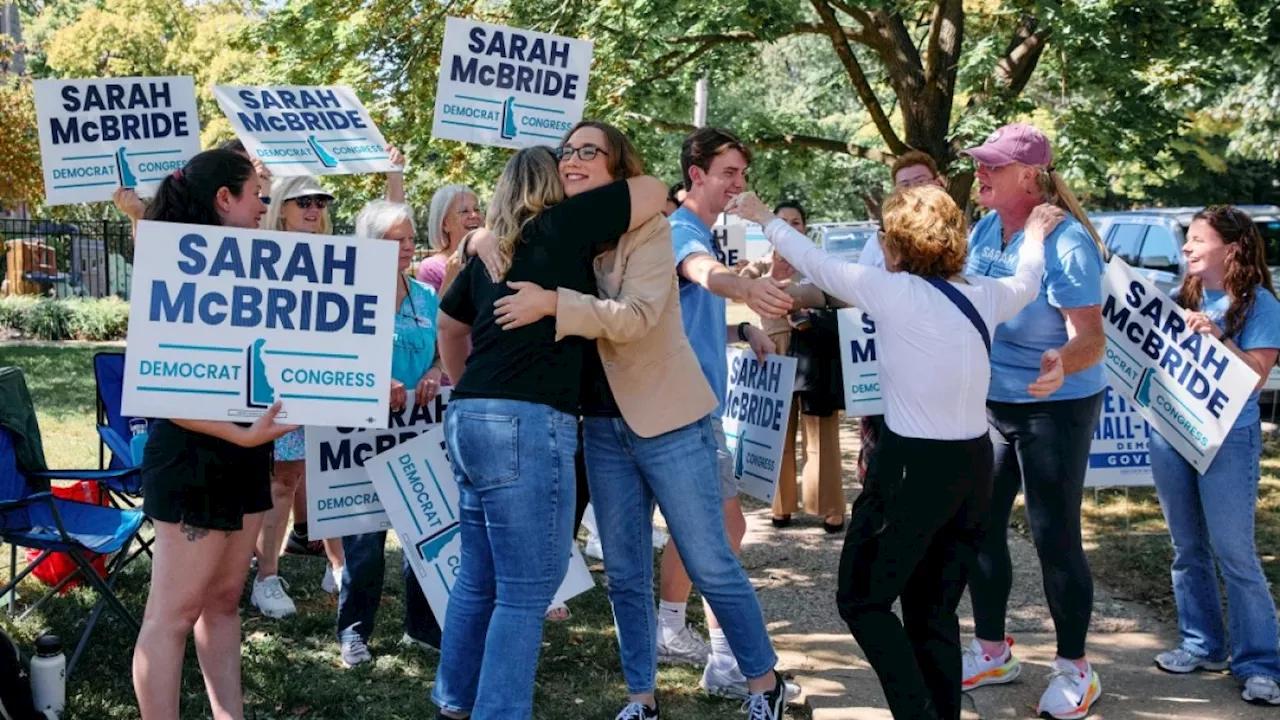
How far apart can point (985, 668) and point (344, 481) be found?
8.53 feet

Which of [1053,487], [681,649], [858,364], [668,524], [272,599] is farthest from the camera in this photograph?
[858,364]

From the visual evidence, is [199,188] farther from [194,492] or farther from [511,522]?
[511,522]

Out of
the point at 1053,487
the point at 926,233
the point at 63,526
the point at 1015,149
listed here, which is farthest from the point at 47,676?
the point at 1015,149

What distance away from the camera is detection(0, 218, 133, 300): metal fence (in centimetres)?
2128

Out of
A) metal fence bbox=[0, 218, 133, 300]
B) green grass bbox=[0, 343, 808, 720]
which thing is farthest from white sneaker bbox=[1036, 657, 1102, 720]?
metal fence bbox=[0, 218, 133, 300]

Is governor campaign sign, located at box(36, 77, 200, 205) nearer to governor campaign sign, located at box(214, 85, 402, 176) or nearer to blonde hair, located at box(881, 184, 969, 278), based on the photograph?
governor campaign sign, located at box(214, 85, 402, 176)

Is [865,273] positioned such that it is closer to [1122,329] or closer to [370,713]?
[1122,329]

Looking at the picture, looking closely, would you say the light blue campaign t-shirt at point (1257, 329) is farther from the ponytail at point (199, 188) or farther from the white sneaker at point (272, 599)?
the white sneaker at point (272, 599)

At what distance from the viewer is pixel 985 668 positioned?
4.72m

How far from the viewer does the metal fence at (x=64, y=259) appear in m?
21.3

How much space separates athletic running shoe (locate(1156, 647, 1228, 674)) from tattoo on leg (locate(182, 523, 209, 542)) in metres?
3.76

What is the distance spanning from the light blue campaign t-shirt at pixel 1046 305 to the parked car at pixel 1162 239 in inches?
355

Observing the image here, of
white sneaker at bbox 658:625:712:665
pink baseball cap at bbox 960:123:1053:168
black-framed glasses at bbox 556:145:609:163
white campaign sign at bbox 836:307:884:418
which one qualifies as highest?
pink baseball cap at bbox 960:123:1053:168

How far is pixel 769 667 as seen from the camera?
411 cm
